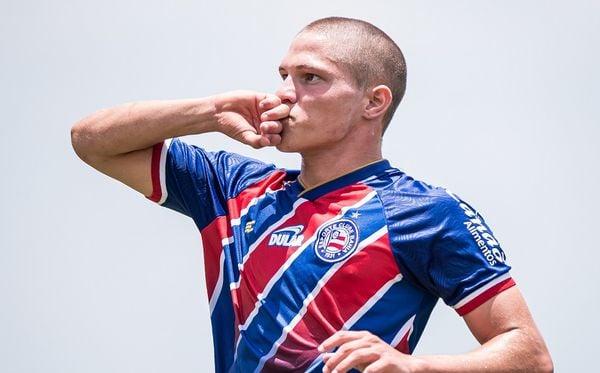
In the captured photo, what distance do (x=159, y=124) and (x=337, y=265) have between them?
182 cm

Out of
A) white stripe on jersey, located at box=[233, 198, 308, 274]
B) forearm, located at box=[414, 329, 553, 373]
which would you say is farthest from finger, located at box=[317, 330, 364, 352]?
white stripe on jersey, located at box=[233, 198, 308, 274]

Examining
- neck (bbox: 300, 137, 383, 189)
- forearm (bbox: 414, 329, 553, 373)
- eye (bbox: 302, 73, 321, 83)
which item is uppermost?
eye (bbox: 302, 73, 321, 83)

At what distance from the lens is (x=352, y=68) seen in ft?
34.6

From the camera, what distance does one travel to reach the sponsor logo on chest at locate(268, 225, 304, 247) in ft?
33.2

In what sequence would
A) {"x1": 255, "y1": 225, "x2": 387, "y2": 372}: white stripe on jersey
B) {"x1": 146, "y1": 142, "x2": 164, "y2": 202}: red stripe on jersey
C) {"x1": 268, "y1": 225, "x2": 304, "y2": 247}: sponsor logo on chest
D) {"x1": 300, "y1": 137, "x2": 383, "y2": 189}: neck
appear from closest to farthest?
1. {"x1": 255, "y1": 225, "x2": 387, "y2": 372}: white stripe on jersey
2. {"x1": 268, "y1": 225, "x2": 304, "y2": 247}: sponsor logo on chest
3. {"x1": 300, "y1": 137, "x2": 383, "y2": 189}: neck
4. {"x1": 146, "y1": 142, "x2": 164, "y2": 202}: red stripe on jersey

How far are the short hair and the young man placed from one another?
0.01 meters

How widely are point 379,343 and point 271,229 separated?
6.93 ft

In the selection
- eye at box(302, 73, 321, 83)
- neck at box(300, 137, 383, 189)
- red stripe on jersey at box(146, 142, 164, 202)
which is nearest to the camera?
eye at box(302, 73, 321, 83)

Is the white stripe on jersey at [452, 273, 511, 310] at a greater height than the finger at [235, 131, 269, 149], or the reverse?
the finger at [235, 131, 269, 149]

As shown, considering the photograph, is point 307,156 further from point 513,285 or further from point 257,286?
point 513,285

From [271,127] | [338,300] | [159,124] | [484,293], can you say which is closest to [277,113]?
[271,127]

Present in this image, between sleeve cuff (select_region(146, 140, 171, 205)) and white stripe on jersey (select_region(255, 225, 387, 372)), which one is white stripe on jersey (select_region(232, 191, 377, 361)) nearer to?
white stripe on jersey (select_region(255, 225, 387, 372))

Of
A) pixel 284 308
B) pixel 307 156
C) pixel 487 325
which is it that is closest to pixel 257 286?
pixel 284 308

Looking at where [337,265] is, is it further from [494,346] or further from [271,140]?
[494,346]
